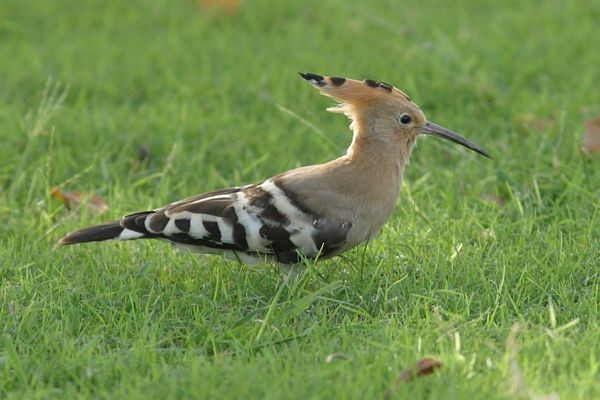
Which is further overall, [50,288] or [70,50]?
[70,50]

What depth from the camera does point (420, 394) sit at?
2.69 metres

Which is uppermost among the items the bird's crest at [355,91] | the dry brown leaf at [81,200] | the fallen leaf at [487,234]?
the bird's crest at [355,91]

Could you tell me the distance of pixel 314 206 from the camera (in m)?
3.52

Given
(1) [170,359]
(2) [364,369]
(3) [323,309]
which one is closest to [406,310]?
(3) [323,309]

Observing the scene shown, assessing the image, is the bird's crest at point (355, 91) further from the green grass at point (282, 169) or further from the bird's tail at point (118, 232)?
the bird's tail at point (118, 232)

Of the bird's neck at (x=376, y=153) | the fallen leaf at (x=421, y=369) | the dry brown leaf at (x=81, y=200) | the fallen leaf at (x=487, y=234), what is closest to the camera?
the fallen leaf at (x=421, y=369)

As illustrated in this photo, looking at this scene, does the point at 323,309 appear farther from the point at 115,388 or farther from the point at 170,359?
the point at 115,388

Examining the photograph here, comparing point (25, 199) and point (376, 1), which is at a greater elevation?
point (376, 1)

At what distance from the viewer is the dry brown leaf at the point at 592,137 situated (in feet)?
14.9

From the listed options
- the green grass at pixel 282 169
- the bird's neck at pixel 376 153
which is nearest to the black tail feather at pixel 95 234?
the green grass at pixel 282 169

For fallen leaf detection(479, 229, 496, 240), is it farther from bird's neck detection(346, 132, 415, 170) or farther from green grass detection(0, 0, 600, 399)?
bird's neck detection(346, 132, 415, 170)

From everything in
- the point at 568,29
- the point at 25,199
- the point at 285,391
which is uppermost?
the point at 568,29

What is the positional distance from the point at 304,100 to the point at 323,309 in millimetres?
2448

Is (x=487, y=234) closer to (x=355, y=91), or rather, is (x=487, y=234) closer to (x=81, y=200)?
(x=355, y=91)
